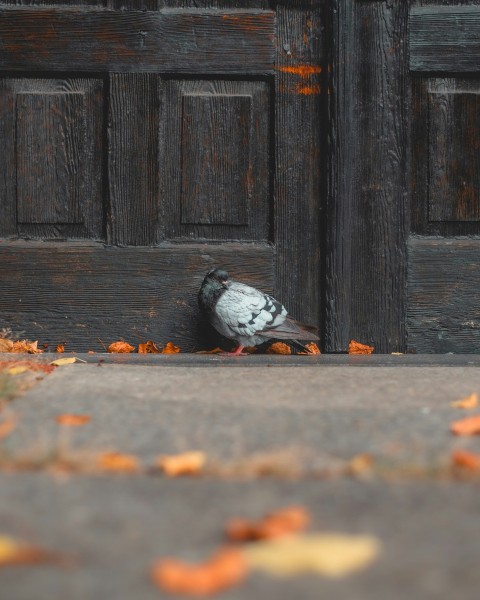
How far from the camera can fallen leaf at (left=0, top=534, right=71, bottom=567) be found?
1299mm

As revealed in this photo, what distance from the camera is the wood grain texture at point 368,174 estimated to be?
3887 millimetres

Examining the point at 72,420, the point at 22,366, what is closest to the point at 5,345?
the point at 22,366

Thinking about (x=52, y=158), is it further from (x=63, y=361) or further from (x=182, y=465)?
(x=182, y=465)

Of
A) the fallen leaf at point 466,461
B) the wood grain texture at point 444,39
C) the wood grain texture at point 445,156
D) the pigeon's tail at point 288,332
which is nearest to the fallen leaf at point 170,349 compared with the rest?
the pigeon's tail at point 288,332

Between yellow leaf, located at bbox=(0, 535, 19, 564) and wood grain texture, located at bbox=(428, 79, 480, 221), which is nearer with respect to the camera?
yellow leaf, located at bbox=(0, 535, 19, 564)

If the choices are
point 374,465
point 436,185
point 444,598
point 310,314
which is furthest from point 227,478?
point 436,185

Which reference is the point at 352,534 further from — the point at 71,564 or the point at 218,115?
the point at 218,115

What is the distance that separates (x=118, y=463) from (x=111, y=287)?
218 centimetres

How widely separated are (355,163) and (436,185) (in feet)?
1.25

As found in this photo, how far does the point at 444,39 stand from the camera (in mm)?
3928

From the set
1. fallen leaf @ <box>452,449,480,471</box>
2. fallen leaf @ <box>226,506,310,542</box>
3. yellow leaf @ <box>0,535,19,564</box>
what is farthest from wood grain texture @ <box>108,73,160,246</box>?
yellow leaf @ <box>0,535,19,564</box>

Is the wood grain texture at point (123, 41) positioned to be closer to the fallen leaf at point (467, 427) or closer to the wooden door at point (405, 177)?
the wooden door at point (405, 177)

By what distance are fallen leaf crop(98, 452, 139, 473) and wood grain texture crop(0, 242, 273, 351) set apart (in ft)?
6.92

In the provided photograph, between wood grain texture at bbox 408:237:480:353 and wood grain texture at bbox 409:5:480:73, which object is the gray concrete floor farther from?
wood grain texture at bbox 409:5:480:73
